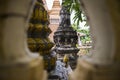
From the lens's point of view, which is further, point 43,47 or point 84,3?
point 43,47

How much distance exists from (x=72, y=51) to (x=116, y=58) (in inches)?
105

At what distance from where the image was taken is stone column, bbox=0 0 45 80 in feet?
1.27

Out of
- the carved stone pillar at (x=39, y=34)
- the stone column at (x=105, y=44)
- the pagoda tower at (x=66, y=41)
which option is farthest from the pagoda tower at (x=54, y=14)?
the stone column at (x=105, y=44)

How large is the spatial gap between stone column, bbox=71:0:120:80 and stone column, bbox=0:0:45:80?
0.38 ft

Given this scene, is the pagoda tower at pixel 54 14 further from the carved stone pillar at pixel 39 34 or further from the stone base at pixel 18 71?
the stone base at pixel 18 71

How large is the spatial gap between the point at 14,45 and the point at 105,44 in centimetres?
18

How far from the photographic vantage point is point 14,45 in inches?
15.9

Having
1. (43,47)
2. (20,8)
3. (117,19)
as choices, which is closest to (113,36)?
(117,19)

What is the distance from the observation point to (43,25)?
1174 mm

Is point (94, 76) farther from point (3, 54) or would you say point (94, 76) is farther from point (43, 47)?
point (43, 47)

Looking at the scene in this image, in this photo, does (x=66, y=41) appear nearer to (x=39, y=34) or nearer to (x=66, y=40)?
(x=66, y=40)

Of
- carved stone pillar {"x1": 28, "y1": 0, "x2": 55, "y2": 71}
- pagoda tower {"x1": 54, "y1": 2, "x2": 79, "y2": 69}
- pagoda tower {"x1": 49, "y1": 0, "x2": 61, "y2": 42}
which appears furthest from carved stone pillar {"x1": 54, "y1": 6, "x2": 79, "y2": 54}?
pagoda tower {"x1": 49, "y1": 0, "x2": 61, "y2": 42}

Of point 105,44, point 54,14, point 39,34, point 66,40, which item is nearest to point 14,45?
point 105,44

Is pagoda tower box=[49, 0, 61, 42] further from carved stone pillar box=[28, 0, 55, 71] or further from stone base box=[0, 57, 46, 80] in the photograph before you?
stone base box=[0, 57, 46, 80]
